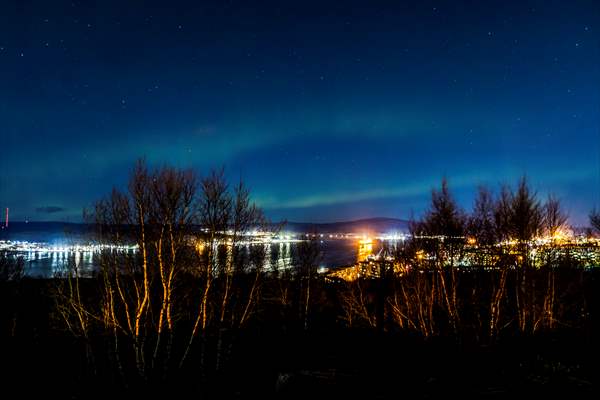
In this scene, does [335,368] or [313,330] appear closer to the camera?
[335,368]

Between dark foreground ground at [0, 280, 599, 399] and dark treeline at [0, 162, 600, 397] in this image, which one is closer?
dark foreground ground at [0, 280, 599, 399]

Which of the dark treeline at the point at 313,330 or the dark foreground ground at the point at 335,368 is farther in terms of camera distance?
the dark treeline at the point at 313,330

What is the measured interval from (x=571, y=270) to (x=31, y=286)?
1445 inches

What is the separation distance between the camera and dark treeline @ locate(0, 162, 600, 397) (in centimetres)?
1173

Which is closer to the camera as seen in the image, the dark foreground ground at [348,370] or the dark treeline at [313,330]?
the dark foreground ground at [348,370]

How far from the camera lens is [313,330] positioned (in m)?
23.3

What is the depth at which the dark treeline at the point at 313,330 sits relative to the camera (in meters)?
11.7

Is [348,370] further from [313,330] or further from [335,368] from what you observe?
[313,330]

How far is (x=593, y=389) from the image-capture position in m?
8.79

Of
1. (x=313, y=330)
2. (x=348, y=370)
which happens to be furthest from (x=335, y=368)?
(x=313, y=330)

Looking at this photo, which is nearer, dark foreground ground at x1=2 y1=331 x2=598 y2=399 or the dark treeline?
dark foreground ground at x1=2 y1=331 x2=598 y2=399

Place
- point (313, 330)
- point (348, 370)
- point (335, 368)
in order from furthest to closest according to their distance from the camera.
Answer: point (313, 330)
point (335, 368)
point (348, 370)

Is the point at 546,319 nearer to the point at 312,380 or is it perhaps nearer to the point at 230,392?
the point at 312,380

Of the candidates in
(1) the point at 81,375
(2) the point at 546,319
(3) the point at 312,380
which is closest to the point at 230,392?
(3) the point at 312,380
